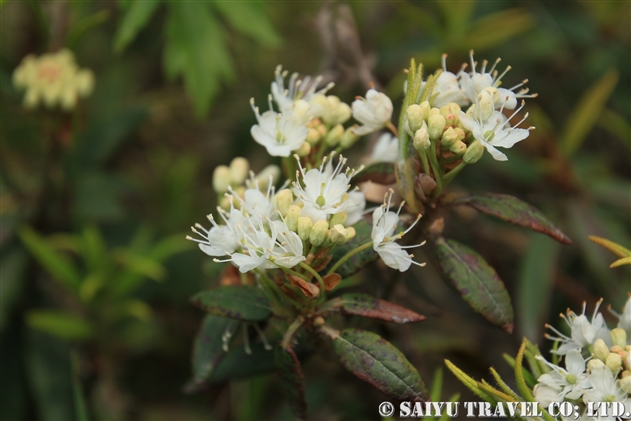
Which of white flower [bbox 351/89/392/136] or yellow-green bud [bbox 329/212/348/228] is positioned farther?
white flower [bbox 351/89/392/136]

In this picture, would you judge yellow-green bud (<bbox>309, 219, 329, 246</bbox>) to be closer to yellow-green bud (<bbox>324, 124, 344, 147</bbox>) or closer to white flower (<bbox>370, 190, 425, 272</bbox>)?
white flower (<bbox>370, 190, 425, 272</bbox>)

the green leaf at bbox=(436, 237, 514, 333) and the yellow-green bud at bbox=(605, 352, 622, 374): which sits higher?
the green leaf at bbox=(436, 237, 514, 333)

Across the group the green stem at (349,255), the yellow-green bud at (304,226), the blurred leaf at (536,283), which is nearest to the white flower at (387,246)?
the green stem at (349,255)

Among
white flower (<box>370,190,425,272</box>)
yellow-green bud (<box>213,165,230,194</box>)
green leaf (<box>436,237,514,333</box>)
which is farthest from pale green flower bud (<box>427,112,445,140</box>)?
yellow-green bud (<box>213,165,230,194</box>)

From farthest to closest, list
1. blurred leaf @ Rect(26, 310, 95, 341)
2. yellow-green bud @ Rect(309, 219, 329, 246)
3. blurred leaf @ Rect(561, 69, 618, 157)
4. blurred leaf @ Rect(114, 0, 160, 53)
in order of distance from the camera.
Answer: blurred leaf @ Rect(561, 69, 618, 157), blurred leaf @ Rect(26, 310, 95, 341), blurred leaf @ Rect(114, 0, 160, 53), yellow-green bud @ Rect(309, 219, 329, 246)

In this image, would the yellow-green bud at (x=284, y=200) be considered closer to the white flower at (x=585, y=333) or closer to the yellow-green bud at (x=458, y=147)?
the yellow-green bud at (x=458, y=147)

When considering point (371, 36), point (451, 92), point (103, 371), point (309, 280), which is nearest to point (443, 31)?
point (371, 36)
